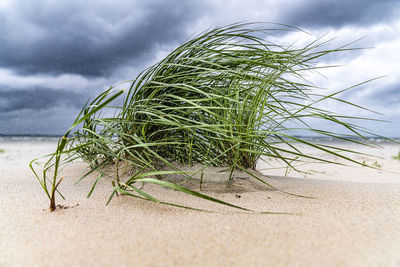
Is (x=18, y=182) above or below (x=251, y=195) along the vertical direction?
below

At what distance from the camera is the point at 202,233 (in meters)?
0.64

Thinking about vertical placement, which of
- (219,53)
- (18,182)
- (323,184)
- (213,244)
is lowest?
(18,182)

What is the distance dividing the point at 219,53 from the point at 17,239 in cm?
96

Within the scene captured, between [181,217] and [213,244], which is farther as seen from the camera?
[181,217]

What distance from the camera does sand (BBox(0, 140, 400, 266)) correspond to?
0.55 meters

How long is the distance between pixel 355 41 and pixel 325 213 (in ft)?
2.20

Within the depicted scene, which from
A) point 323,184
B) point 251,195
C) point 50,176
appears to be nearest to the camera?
point 251,195

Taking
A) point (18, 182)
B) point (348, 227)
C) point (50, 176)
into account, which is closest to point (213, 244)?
point (348, 227)

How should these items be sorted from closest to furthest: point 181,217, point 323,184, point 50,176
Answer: point 181,217 → point 323,184 → point 50,176

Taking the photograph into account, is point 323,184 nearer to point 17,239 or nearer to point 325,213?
point 325,213

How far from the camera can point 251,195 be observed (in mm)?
994

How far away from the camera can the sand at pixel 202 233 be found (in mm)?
549

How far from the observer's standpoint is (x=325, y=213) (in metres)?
0.78

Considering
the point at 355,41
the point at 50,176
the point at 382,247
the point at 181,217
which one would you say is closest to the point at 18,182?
the point at 50,176
